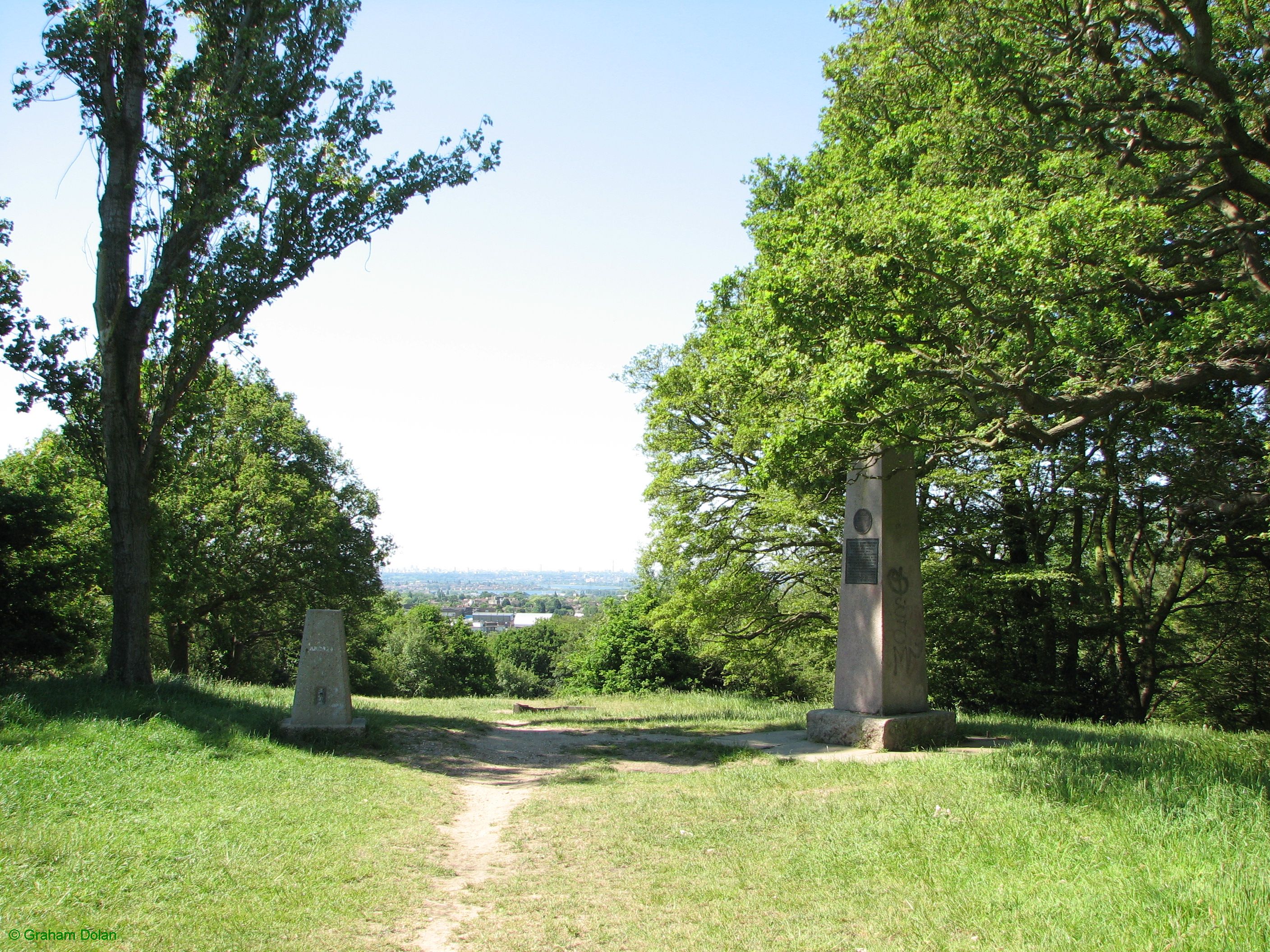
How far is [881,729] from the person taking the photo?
9.85m

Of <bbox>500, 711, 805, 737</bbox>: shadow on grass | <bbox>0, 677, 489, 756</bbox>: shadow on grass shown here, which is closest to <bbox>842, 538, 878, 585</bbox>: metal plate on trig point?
<bbox>500, 711, 805, 737</bbox>: shadow on grass

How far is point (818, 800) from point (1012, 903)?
119 inches

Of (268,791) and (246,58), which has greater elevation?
(246,58)

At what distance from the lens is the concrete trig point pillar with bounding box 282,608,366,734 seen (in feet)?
35.2

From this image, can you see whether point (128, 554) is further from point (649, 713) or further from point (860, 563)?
point (649, 713)

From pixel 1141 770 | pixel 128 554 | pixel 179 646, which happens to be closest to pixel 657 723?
pixel 128 554

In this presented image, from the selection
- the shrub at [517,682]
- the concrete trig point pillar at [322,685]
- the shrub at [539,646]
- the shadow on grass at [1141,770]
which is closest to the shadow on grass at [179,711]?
the concrete trig point pillar at [322,685]

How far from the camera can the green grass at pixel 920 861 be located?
4.20 m

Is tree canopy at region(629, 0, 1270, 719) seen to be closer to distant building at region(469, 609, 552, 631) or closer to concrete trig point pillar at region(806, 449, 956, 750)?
concrete trig point pillar at region(806, 449, 956, 750)

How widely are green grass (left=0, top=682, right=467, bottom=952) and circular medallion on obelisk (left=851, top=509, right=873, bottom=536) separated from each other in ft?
20.5

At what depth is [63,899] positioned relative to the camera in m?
4.38

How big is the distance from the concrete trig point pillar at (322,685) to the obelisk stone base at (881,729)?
6.29 meters

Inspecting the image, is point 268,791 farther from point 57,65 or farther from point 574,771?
point 57,65

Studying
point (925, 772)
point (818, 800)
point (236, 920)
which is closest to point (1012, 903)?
point (818, 800)
